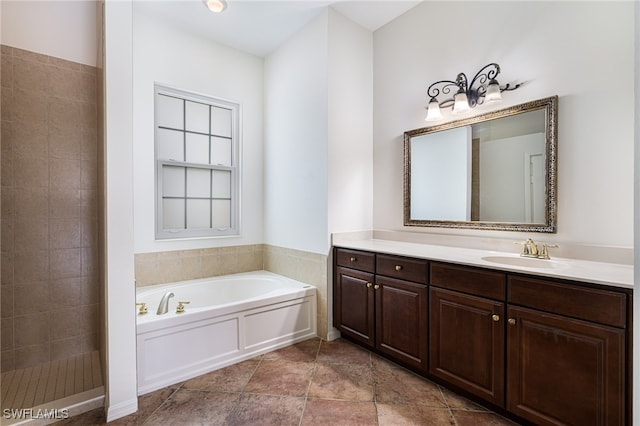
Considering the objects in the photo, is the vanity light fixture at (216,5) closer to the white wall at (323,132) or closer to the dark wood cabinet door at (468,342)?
the white wall at (323,132)

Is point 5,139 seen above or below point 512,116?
below

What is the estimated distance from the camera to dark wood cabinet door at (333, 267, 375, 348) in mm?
2336

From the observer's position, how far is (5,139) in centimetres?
203

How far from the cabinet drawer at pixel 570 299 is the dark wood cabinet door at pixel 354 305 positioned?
3.39ft

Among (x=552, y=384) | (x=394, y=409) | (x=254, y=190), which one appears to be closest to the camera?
(x=552, y=384)

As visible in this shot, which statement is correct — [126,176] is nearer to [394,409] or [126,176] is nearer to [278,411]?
[278,411]

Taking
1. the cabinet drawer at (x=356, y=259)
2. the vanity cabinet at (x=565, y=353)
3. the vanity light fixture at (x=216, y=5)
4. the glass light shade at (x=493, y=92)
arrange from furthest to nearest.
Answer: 1. the vanity light fixture at (x=216, y=5)
2. the cabinet drawer at (x=356, y=259)
3. the glass light shade at (x=493, y=92)
4. the vanity cabinet at (x=565, y=353)

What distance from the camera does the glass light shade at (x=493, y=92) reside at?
2020mm

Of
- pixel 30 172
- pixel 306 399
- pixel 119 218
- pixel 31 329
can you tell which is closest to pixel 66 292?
pixel 31 329

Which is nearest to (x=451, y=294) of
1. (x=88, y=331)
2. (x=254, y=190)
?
(x=254, y=190)

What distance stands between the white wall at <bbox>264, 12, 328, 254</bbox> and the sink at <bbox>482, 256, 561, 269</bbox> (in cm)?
133

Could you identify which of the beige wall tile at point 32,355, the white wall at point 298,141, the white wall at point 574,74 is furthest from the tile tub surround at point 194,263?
the white wall at point 574,74

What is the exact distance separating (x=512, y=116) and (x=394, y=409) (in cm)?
207

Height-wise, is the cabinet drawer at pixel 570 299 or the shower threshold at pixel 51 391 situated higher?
the cabinet drawer at pixel 570 299
